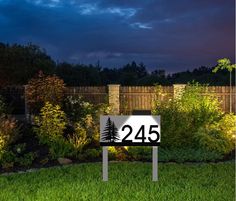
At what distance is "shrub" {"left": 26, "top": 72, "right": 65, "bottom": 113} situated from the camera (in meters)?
18.7

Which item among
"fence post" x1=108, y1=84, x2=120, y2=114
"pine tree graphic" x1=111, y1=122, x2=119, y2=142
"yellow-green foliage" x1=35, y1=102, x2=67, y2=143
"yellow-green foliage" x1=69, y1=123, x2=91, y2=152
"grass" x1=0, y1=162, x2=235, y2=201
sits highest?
"fence post" x1=108, y1=84, x2=120, y2=114

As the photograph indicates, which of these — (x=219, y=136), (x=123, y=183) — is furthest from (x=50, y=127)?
(x=123, y=183)

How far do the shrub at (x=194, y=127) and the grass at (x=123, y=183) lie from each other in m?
2.28

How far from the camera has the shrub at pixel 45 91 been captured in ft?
61.4

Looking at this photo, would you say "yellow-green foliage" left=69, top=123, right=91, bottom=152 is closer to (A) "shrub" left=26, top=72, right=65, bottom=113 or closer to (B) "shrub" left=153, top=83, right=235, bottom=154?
(B) "shrub" left=153, top=83, right=235, bottom=154

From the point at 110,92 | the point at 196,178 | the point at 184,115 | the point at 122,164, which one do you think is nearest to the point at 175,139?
the point at 184,115

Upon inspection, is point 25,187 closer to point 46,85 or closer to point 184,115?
point 184,115

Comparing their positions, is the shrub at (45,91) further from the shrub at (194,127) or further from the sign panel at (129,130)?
the sign panel at (129,130)

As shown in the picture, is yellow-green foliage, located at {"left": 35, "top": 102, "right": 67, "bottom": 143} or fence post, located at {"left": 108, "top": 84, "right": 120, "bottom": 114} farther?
fence post, located at {"left": 108, "top": 84, "right": 120, "bottom": 114}

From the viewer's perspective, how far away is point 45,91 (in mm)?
18797

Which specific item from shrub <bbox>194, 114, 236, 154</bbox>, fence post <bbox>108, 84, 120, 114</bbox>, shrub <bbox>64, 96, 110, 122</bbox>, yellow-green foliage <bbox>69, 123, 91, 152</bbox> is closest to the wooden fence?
fence post <bbox>108, 84, 120, 114</bbox>

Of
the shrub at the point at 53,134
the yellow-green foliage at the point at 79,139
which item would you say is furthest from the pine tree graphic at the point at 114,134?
the yellow-green foliage at the point at 79,139

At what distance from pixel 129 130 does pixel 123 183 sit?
0.96 meters

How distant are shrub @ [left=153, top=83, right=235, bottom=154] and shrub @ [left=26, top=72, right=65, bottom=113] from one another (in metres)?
4.84
